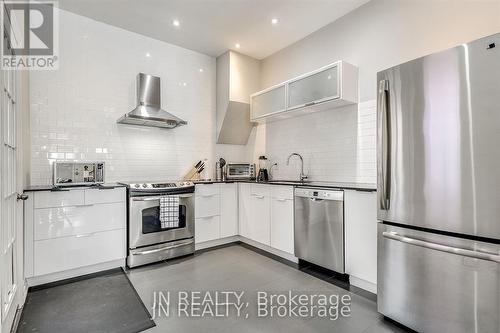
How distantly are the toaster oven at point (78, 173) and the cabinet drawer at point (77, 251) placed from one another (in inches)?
22.9

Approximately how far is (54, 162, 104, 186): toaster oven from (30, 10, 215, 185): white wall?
0.36 meters

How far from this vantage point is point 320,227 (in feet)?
9.07

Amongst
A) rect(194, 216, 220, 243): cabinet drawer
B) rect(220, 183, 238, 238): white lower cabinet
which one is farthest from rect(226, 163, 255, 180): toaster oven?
rect(194, 216, 220, 243): cabinet drawer

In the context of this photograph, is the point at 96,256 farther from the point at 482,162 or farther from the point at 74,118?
the point at 482,162

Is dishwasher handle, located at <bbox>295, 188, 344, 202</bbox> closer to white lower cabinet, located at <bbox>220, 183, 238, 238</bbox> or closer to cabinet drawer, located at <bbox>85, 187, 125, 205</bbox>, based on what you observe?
white lower cabinet, located at <bbox>220, 183, 238, 238</bbox>

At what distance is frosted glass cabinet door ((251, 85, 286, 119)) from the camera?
140 inches

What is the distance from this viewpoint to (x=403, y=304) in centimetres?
183

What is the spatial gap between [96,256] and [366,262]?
9.04 ft

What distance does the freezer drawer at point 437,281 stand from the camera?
1474 millimetres

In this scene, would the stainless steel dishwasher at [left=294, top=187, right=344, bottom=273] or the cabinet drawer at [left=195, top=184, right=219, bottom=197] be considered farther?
the cabinet drawer at [left=195, top=184, right=219, bottom=197]

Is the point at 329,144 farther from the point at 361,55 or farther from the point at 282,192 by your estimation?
the point at 361,55

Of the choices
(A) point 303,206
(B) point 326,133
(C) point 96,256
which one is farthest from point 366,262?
(C) point 96,256

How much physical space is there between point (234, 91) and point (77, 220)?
2740 millimetres

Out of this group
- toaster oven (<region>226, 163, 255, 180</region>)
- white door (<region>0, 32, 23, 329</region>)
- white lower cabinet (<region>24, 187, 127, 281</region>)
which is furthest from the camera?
toaster oven (<region>226, 163, 255, 180</region>)
